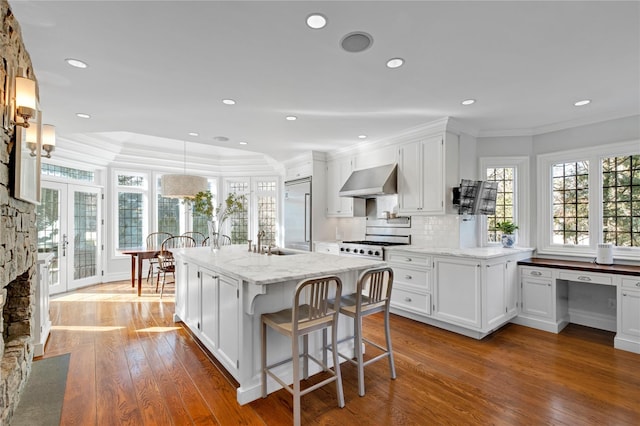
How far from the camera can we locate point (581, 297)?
3834 mm

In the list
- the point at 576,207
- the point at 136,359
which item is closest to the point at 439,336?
the point at 576,207

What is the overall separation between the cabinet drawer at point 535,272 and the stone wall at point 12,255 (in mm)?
4754

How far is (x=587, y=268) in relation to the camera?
3.34m

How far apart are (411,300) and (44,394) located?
11.8 ft

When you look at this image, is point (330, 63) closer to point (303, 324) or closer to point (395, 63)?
point (395, 63)

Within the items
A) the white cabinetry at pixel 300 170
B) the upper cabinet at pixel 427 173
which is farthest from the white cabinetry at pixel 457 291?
the white cabinetry at pixel 300 170

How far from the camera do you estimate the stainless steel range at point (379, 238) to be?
14.1ft

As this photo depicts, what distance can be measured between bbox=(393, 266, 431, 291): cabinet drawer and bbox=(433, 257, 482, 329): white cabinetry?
0.42 ft

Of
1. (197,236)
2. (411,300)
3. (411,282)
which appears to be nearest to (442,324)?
(411,300)

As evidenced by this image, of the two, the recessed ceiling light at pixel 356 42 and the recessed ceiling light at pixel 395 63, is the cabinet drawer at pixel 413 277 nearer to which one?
the recessed ceiling light at pixel 395 63

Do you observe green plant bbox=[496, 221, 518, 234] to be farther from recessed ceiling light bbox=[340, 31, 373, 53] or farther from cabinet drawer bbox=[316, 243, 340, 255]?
recessed ceiling light bbox=[340, 31, 373, 53]

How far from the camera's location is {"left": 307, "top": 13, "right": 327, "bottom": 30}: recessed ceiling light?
1925mm

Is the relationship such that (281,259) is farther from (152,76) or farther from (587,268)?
(587,268)

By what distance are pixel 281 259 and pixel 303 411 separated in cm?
122
